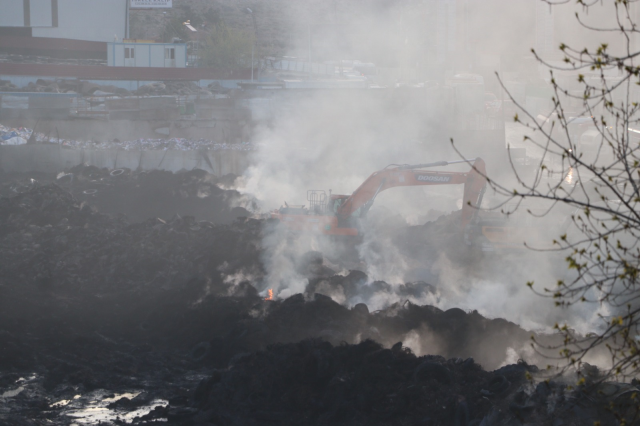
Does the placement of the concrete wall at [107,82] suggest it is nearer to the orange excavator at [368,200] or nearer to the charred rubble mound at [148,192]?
the charred rubble mound at [148,192]

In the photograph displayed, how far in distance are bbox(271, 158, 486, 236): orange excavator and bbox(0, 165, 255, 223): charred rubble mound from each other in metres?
4.28

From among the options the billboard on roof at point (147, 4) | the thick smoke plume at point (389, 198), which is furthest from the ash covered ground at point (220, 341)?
the billboard on roof at point (147, 4)

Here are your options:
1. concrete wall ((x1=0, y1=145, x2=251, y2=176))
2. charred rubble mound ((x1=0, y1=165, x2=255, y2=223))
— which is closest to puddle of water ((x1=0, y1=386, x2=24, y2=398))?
charred rubble mound ((x1=0, y1=165, x2=255, y2=223))

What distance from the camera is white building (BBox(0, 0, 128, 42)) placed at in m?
41.1

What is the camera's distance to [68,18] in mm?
42812

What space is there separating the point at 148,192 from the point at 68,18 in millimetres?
28714

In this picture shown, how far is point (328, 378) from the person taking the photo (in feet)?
24.8

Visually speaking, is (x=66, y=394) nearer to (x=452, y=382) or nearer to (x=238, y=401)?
(x=238, y=401)

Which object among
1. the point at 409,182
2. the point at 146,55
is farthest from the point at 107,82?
the point at 409,182

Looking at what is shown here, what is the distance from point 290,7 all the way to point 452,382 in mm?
86082

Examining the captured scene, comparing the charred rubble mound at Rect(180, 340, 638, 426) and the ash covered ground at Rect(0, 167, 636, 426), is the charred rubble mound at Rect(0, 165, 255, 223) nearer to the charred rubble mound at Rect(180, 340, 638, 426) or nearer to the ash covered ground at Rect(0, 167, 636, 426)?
the ash covered ground at Rect(0, 167, 636, 426)

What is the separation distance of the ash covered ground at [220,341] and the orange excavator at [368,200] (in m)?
0.76

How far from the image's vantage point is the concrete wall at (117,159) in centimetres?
2170

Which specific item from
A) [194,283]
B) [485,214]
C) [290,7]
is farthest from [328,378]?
[290,7]
